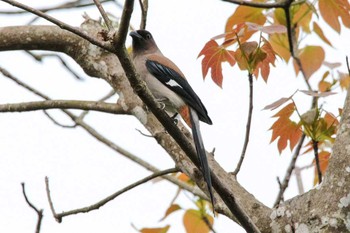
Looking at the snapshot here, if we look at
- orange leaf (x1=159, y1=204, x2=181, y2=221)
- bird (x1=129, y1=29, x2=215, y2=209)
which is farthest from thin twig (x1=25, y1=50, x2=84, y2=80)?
orange leaf (x1=159, y1=204, x2=181, y2=221)

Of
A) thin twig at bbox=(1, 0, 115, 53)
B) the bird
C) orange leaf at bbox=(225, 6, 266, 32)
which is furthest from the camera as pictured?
the bird

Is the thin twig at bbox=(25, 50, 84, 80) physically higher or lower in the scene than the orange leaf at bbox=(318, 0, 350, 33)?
higher

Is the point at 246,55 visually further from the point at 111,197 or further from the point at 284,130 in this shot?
the point at 111,197

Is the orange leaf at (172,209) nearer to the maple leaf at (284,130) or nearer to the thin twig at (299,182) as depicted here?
the maple leaf at (284,130)

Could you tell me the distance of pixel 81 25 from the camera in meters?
3.93

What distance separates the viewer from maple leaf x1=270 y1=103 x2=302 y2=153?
295 centimetres

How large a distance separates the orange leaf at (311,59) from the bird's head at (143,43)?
116 centimetres

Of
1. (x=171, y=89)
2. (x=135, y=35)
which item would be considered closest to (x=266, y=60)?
(x=171, y=89)

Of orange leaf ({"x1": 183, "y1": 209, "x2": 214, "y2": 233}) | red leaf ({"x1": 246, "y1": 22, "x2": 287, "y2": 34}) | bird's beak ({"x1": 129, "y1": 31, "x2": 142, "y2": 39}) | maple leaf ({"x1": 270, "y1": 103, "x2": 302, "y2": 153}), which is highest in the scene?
bird's beak ({"x1": 129, "y1": 31, "x2": 142, "y2": 39})

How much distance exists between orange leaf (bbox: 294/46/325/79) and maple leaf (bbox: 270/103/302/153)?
674 millimetres

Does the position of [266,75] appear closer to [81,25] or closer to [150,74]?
[150,74]

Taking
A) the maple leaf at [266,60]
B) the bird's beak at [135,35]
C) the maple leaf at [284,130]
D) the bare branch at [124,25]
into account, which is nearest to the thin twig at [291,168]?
the maple leaf at [284,130]

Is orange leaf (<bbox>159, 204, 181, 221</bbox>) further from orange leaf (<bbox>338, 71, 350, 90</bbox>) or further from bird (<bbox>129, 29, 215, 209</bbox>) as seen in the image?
orange leaf (<bbox>338, 71, 350, 90</bbox>)

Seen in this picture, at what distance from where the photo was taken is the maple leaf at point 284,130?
116 inches
